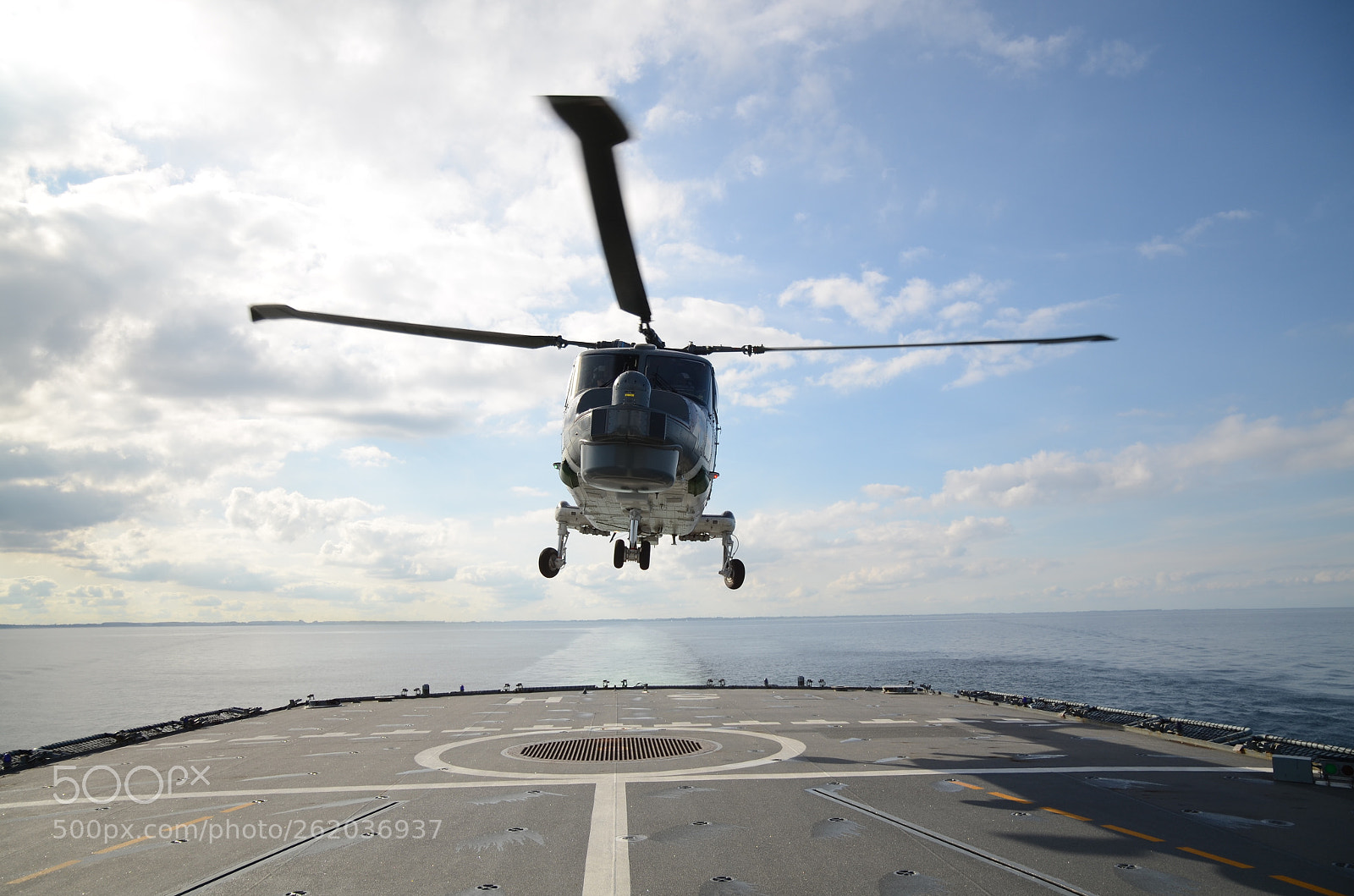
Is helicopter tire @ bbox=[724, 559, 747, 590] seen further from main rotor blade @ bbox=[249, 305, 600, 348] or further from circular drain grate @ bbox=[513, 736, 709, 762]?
main rotor blade @ bbox=[249, 305, 600, 348]

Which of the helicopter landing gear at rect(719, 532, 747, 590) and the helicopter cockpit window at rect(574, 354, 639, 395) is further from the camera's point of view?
the helicopter landing gear at rect(719, 532, 747, 590)

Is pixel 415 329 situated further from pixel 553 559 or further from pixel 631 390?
pixel 553 559

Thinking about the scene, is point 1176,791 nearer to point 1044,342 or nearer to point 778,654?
point 1044,342

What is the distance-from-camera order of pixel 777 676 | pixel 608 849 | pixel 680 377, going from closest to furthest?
pixel 608 849
pixel 680 377
pixel 777 676

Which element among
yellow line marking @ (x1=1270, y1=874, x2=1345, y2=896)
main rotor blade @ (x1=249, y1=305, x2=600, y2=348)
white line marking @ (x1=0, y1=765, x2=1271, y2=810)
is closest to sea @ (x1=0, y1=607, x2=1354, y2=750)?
white line marking @ (x1=0, y1=765, x2=1271, y2=810)

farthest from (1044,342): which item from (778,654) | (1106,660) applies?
(778,654)

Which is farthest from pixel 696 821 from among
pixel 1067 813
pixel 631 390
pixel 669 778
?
pixel 631 390
